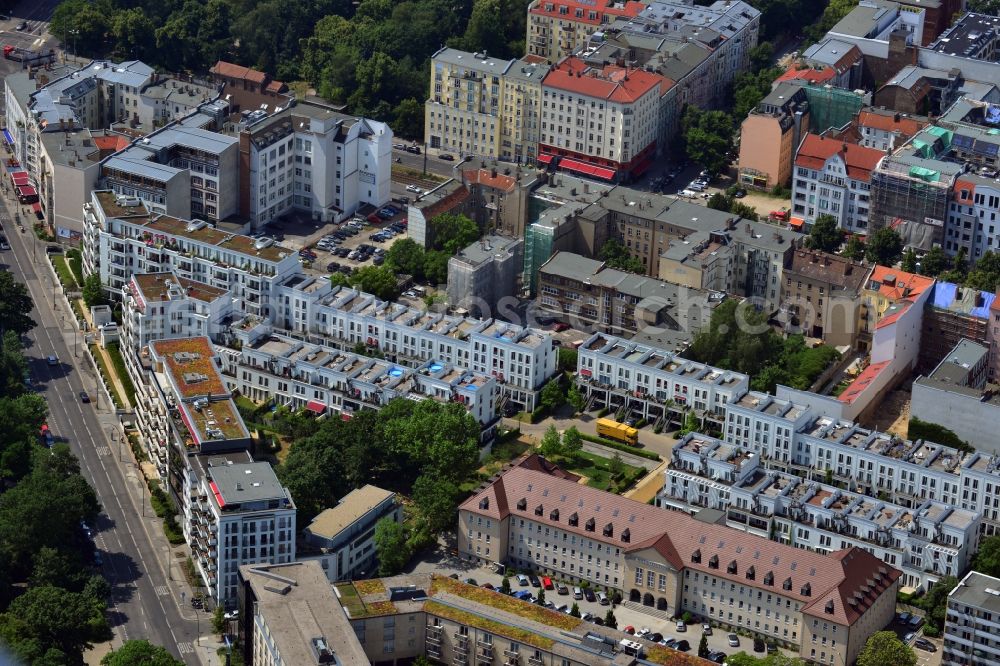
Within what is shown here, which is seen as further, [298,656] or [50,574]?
[50,574]

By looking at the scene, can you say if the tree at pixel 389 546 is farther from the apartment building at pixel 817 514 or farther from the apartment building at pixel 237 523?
the apartment building at pixel 817 514

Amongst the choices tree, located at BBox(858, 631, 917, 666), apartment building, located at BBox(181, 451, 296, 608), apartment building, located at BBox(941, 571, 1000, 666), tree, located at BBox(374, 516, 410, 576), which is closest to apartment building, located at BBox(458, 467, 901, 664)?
tree, located at BBox(858, 631, 917, 666)

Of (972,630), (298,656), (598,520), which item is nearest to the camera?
(298,656)

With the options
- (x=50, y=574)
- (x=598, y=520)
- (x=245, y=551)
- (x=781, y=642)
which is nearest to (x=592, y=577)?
(x=598, y=520)

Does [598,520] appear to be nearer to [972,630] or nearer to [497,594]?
[497,594]

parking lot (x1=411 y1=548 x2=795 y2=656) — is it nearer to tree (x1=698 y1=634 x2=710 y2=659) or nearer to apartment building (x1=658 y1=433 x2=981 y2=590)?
tree (x1=698 y1=634 x2=710 y2=659)

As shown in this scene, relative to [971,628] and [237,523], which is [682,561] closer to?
[971,628]

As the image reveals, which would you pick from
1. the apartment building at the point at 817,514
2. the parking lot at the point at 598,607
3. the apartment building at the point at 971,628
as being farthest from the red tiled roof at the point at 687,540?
the apartment building at the point at 971,628
